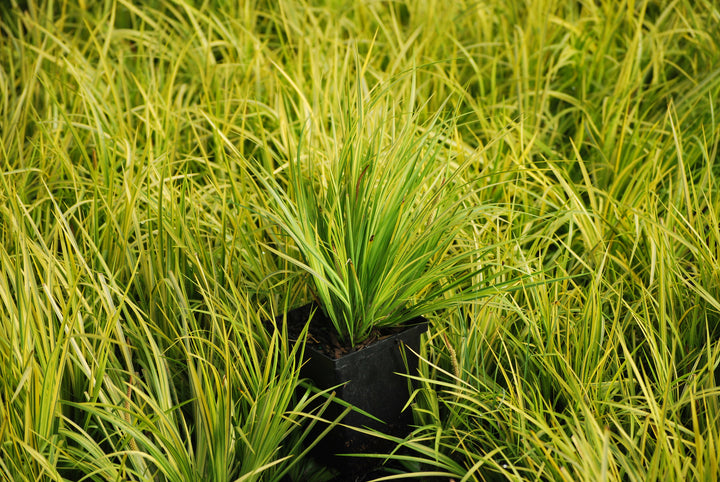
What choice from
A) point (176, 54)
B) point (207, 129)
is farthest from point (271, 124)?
point (176, 54)

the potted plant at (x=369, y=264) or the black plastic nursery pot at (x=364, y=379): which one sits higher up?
the potted plant at (x=369, y=264)

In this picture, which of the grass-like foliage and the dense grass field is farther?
the grass-like foliage

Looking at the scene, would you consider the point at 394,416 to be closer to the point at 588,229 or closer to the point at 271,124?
the point at 588,229

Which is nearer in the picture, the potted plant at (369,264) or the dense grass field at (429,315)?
the dense grass field at (429,315)

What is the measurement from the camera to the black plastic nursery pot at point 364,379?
1.19 m

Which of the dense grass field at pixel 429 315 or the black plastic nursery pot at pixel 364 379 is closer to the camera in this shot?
the dense grass field at pixel 429 315

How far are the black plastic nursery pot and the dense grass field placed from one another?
0.15 ft

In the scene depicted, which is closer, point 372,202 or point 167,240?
point 372,202

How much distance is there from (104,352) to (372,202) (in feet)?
1.74

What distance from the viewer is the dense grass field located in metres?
1.07

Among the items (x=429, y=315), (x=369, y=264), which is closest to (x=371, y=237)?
(x=369, y=264)

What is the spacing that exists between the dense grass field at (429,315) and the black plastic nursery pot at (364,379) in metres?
0.04

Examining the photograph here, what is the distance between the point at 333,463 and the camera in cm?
126

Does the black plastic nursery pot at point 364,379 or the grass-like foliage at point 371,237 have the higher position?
the grass-like foliage at point 371,237
